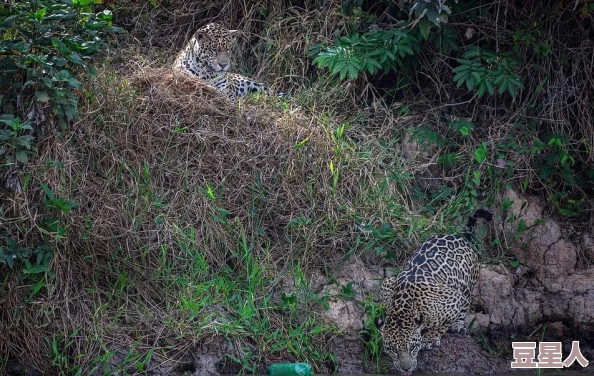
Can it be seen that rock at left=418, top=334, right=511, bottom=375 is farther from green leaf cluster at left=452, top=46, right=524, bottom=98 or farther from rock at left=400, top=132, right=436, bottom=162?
green leaf cluster at left=452, top=46, right=524, bottom=98

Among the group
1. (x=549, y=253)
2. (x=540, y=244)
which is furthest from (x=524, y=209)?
(x=549, y=253)

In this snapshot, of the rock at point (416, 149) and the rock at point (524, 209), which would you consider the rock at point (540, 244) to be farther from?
the rock at point (416, 149)

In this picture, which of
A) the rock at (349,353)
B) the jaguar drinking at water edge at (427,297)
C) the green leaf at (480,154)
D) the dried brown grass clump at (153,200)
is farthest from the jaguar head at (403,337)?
the green leaf at (480,154)

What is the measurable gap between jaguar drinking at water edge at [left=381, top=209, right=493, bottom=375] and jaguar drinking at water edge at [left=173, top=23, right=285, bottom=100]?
2510 millimetres

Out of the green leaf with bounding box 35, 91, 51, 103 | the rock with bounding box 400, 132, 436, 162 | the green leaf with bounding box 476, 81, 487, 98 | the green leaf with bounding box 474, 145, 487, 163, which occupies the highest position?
the green leaf with bounding box 35, 91, 51, 103

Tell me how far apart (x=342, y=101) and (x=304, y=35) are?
0.86 m

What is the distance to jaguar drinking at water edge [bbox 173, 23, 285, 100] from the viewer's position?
1001 cm

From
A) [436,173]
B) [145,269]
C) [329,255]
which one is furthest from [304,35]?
[145,269]

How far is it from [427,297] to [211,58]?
344cm

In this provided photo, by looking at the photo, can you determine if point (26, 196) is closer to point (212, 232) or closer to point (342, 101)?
point (212, 232)

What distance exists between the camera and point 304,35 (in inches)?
401

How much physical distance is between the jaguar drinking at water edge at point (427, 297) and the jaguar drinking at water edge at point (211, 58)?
251 cm

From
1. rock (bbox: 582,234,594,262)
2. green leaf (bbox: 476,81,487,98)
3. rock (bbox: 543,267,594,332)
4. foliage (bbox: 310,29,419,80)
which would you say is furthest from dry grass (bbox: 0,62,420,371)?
rock (bbox: 582,234,594,262)

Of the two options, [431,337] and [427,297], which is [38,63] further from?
[431,337]
